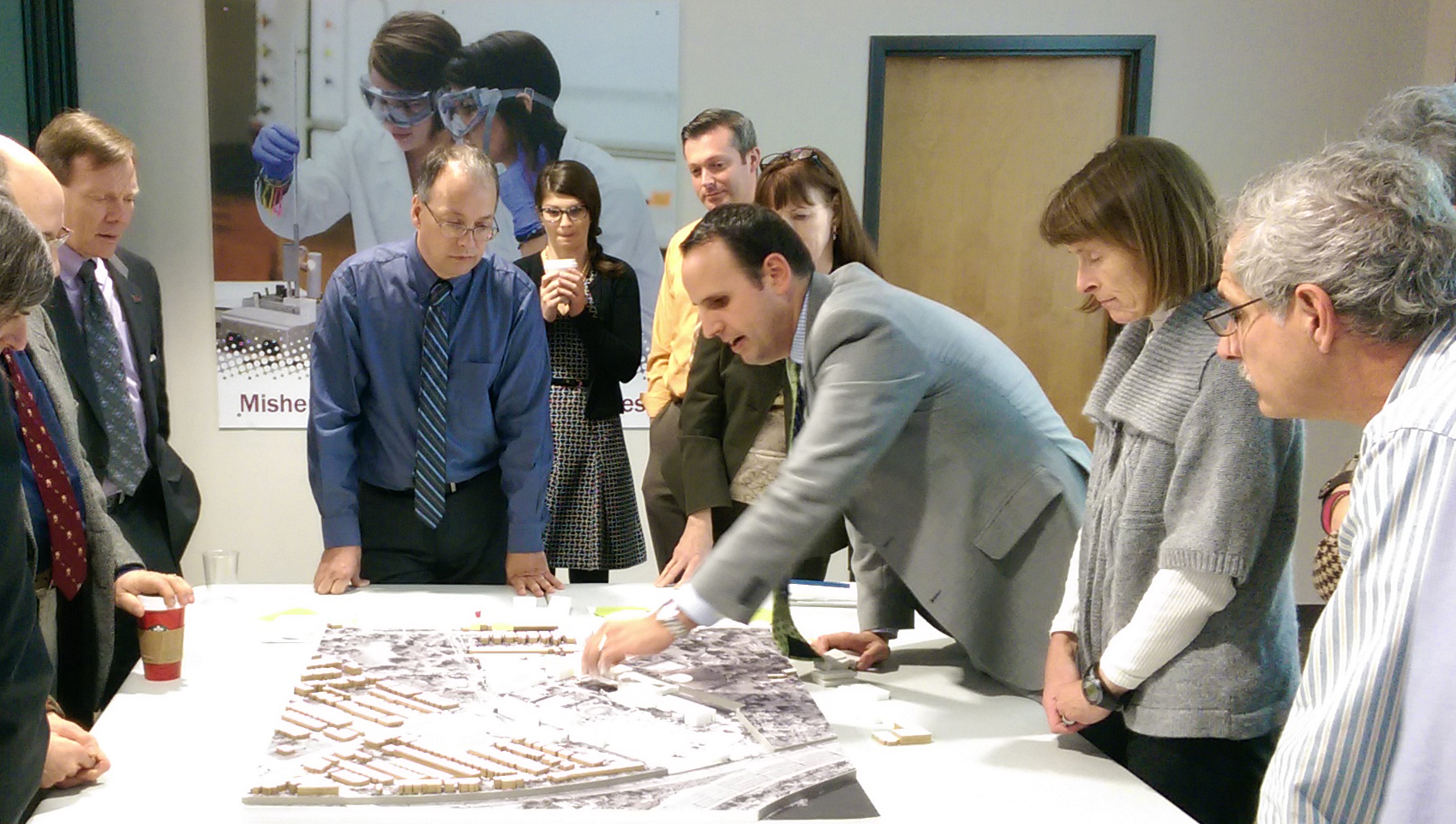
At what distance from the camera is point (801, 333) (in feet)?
6.46

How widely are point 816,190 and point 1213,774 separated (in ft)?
4.94

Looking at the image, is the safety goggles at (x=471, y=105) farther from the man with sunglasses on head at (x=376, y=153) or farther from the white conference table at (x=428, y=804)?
the white conference table at (x=428, y=804)

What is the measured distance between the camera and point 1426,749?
88cm

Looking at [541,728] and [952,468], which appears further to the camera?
[952,468]

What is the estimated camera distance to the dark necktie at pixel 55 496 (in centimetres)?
187

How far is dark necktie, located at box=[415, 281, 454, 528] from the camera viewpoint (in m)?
2.36

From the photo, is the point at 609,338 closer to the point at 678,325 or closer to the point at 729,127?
the point at 678,325

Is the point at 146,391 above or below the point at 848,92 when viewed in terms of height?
below

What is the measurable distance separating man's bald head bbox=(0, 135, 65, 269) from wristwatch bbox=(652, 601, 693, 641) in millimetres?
1236

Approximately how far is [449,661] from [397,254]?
3.24 ft

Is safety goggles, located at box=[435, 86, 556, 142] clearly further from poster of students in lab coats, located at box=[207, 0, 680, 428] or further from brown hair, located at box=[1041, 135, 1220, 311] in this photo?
brown hair, located at box=[1041, 135, 1220, 311]

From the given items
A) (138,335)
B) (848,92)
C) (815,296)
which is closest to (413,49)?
(848,92)

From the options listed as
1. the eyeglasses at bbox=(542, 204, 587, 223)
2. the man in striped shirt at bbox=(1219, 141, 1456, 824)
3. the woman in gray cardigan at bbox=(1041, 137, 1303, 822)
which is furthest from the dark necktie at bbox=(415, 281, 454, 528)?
the man in striped shirt at bbox=(1219, 141, 1456, 824)

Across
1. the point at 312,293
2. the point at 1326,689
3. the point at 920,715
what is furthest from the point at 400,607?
the point at 312,293
